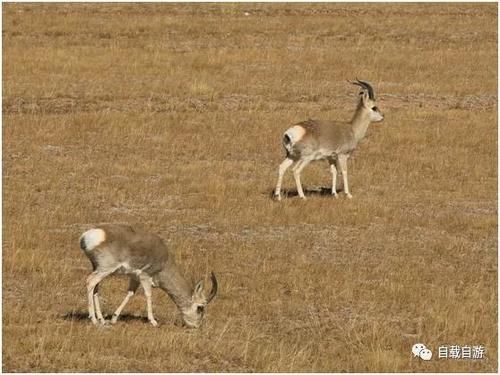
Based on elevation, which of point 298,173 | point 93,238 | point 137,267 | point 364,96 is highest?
point 364,96

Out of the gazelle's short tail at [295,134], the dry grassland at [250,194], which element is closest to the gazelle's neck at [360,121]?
the dry grassland at [250,194]

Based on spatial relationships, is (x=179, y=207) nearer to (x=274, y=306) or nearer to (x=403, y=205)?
(x=403, y=205)

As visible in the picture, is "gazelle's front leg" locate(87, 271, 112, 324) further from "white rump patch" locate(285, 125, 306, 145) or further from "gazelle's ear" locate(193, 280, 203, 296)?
"white rump patch" locate(285, 125, 306, 145)

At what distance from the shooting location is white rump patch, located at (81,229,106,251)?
41.4 feet

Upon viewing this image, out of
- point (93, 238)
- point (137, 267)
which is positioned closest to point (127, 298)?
point (137, 267)

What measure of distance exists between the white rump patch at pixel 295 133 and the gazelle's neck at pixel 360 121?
1.53 meters

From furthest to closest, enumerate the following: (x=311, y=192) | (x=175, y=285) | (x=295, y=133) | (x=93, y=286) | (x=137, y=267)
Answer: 1. (x=311, y=192)
2. (x=295, y=133)
3. (x=175, y=285)
4. (x=137, y=267)
5. (x=93, y=286)

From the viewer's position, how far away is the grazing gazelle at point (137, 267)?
41.7ft

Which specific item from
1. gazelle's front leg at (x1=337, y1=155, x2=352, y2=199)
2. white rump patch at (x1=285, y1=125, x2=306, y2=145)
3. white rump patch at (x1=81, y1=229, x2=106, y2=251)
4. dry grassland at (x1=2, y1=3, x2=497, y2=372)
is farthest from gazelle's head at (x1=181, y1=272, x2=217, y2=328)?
gazelle's front leg at (x1=337, y1=155, x2=352, y2=199)

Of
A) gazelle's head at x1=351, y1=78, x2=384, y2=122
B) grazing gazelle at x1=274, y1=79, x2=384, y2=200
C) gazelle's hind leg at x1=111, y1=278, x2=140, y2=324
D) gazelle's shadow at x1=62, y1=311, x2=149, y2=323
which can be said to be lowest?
gazelle's shadow at x1=62, y1=311, x2=149, y2=323

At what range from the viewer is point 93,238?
12609mm

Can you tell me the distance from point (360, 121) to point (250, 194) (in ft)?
8.24

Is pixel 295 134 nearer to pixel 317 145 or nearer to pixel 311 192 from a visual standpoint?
pixel 317 145

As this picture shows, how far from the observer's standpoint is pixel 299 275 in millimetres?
15898
